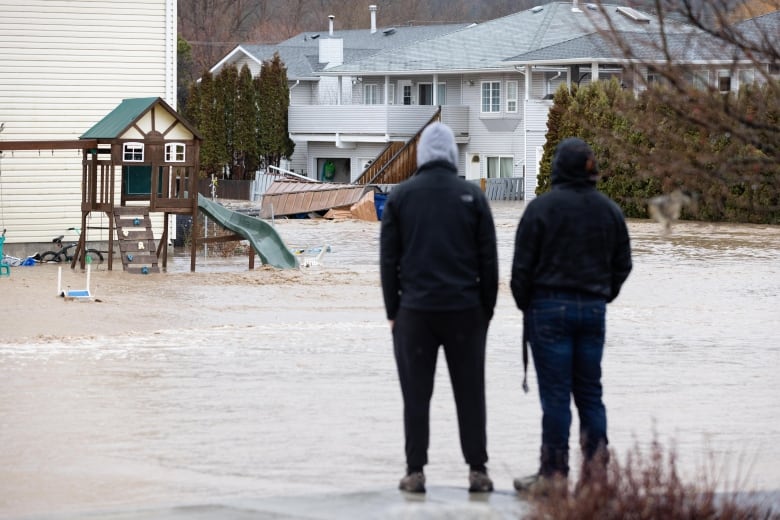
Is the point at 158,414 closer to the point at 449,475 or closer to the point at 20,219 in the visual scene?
the point at 449,475

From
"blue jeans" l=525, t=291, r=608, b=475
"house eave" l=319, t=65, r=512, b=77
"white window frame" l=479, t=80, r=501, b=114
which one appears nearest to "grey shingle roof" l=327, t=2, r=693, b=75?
"house eave" l=319, t=65, r=512, b=77

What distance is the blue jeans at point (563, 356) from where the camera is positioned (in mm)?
7508

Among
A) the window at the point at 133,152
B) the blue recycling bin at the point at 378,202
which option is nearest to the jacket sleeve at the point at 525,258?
the window at the point at 133,152

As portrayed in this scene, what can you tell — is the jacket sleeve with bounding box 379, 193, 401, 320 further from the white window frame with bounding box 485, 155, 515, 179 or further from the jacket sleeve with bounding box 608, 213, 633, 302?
the white window frame with bounding box 485, 155, 515, 179

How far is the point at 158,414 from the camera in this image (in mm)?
11359

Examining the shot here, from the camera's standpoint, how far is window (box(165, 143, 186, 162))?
25859 millimetres

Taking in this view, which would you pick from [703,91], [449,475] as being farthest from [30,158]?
[703,91]

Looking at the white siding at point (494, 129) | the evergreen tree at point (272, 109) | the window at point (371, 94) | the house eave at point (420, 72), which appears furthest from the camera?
the window at point (371, 94)

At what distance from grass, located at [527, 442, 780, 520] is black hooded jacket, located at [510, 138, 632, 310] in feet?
5.24

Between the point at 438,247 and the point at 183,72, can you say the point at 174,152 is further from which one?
the point at 183,72

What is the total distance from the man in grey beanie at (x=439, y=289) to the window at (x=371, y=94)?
56.6 m

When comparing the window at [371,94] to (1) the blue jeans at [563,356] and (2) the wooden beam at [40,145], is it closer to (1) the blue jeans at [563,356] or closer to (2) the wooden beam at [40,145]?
(2) the wooden beam at [40,145]

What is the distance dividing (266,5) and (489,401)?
92.8 m

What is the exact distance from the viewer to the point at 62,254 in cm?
2758
